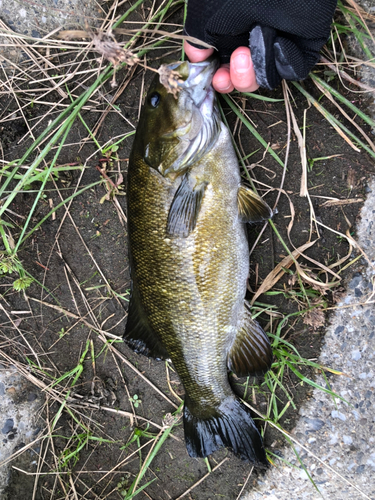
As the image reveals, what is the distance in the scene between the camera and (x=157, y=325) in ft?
6.75

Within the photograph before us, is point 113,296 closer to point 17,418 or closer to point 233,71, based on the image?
point 17,418

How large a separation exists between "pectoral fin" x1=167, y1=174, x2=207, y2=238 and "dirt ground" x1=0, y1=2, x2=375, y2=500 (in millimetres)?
543

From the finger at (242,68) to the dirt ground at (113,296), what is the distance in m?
0.32

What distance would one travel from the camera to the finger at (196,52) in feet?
6.27

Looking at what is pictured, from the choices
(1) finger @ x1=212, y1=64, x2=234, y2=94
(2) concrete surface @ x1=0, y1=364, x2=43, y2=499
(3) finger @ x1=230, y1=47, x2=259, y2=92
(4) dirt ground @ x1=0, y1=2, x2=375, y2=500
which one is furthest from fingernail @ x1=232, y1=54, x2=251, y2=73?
(2) concrete surface @ x1=0, y1=364, x2=43, y2=499

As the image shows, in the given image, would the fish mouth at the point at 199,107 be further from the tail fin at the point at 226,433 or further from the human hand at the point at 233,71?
the tail fin at the point at 226,433

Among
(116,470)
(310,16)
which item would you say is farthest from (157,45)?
(116,470)

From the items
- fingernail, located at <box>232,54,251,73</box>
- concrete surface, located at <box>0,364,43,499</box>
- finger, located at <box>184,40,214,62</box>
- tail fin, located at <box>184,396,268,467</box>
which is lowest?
concrete surface, located at <box>0,364,43,499</box>

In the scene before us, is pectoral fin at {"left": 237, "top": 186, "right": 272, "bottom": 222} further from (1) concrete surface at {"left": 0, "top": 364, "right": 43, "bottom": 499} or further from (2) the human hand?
(1) concrete surface at {"left": 0, "top": 364, "right": 43, "bottom": 499}

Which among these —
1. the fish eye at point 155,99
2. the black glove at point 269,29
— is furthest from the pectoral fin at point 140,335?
the black glove at point 269,29

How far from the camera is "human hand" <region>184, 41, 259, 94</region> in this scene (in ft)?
6.04

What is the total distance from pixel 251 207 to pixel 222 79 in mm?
720

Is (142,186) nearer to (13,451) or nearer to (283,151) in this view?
(283,151)

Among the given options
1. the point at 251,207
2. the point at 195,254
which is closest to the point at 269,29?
the point at 251,207
